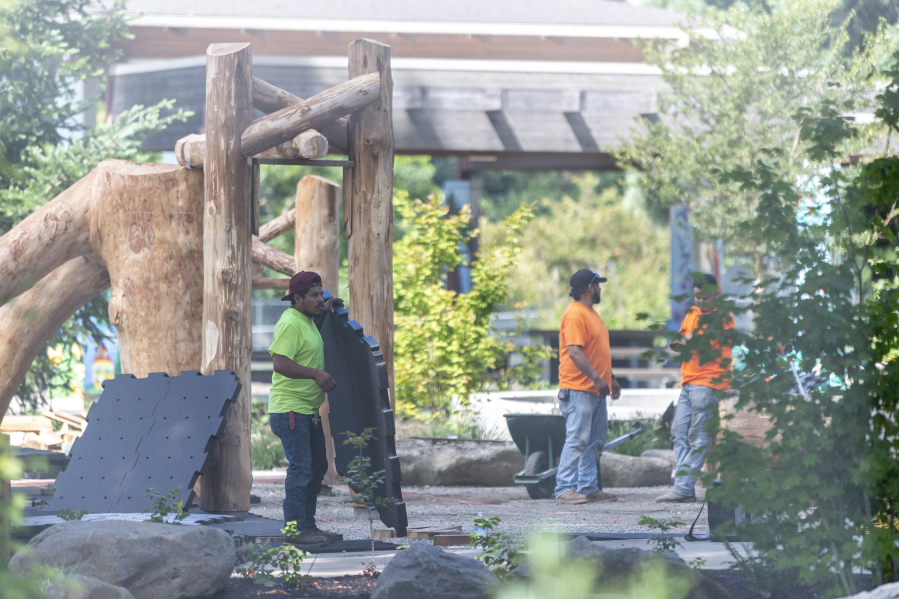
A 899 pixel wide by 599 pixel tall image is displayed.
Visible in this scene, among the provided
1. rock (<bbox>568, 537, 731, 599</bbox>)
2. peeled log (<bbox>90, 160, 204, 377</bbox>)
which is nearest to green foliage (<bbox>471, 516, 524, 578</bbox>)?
rock (<bbox>568, 537, 731, 599</bbox>)

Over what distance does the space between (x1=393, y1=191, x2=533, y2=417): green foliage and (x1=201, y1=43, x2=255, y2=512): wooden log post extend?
4.93 meters

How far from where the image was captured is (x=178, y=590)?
456 centimetres

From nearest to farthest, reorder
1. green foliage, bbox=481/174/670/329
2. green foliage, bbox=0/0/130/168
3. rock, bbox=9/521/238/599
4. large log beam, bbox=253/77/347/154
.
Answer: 1. rock, bbox=9/521/238/599
2. large log beam, bbox=253/77/347/154
3. green foliage, bbox=0/0/130/168
4. green foliage, bbox=481/174/670/329

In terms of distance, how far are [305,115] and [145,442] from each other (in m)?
2.66

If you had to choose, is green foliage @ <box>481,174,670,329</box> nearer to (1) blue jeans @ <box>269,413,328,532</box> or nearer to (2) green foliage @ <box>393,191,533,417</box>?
(2) green foliage @ <box>393,191,533,417</box>

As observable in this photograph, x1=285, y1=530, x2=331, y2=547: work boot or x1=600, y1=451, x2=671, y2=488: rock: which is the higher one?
x1=285, y1=530, x2=331, y2=547: work boot

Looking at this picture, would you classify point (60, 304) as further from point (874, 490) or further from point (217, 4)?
point (217, 4)

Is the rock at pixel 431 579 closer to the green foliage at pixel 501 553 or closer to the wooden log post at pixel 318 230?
the green foliage at pixel 501 553

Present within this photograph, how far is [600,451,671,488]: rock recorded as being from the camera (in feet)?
32.6

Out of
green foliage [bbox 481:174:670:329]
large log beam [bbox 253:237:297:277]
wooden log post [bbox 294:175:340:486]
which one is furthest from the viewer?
green foliage [bbox 481:174:670:329]

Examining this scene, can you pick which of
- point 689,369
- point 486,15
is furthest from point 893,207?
point 486,15

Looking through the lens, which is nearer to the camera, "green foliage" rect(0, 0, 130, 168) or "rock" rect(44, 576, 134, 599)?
"rock" rect(44, 576, 134, 599)

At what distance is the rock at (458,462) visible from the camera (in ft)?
32.7

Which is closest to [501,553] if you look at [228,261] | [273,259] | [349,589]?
[349,589]
